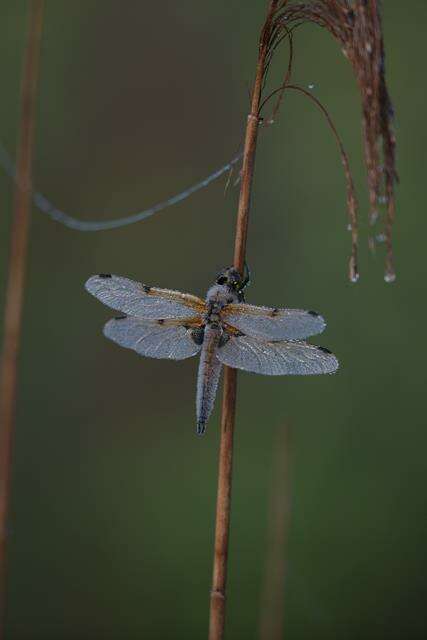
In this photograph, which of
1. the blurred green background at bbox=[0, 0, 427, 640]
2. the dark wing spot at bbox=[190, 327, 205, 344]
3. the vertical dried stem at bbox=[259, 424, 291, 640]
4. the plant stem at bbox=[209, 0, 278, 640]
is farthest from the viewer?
the blurred green background at bbox=[0, 0, 427, 640]

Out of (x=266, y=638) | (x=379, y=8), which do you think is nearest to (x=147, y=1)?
(x=379, y=8)

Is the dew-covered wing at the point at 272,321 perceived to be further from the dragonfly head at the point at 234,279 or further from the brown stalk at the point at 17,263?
the brown stalk at the point at 17,263

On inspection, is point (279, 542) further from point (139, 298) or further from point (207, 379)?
point (139, 298)

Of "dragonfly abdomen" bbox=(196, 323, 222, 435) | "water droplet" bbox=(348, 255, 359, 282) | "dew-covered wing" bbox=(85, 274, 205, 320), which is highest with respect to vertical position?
"water droplet" bbox=(348, 255, 359, 282)

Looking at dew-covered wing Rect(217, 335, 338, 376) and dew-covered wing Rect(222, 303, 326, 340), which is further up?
dew-covered wing Rect(222, 303, 326, 340)

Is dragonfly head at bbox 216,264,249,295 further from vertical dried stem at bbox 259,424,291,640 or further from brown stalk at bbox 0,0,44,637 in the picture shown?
brown stalk at bbox 0,0,44,637

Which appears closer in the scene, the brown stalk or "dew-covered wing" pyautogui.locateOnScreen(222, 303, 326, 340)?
the brown stalk

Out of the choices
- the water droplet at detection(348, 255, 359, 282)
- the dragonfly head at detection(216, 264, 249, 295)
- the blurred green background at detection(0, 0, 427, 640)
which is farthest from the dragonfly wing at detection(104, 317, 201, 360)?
the blurred green background at detection(0, 0, 427, 640)

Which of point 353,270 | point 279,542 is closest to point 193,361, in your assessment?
point 279,542
